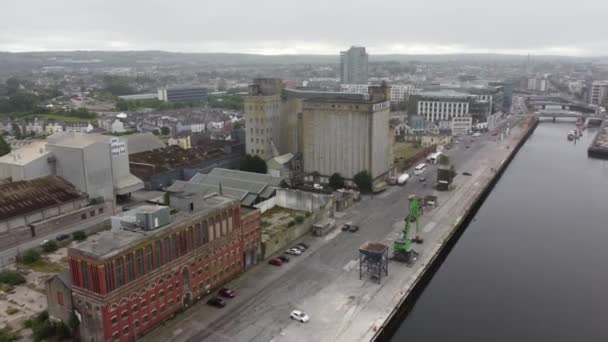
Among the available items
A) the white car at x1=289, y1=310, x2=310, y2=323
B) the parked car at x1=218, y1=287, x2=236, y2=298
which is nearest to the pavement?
the white car at x1=289, y1=310, x2=310, y2=323

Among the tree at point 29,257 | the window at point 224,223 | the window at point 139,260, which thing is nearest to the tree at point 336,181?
the window at point 224,223

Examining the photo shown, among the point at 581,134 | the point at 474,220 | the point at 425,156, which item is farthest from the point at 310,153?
the point at 581,134

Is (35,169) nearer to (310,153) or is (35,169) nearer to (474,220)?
(310,153)

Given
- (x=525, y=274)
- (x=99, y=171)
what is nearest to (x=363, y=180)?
(x=525, y=274)

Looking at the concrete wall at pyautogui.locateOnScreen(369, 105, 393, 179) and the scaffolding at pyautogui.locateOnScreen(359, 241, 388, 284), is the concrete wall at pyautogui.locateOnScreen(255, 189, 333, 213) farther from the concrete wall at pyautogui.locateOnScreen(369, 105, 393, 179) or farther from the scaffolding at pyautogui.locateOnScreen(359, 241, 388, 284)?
the scaffolding at pyautogui.locateOnScreen(359, 241, 388, 284)

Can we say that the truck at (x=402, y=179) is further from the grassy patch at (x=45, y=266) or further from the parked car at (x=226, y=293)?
the grassy patch at (x=45, y=266)

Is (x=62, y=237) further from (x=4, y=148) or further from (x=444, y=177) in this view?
(x=444, y=177)
